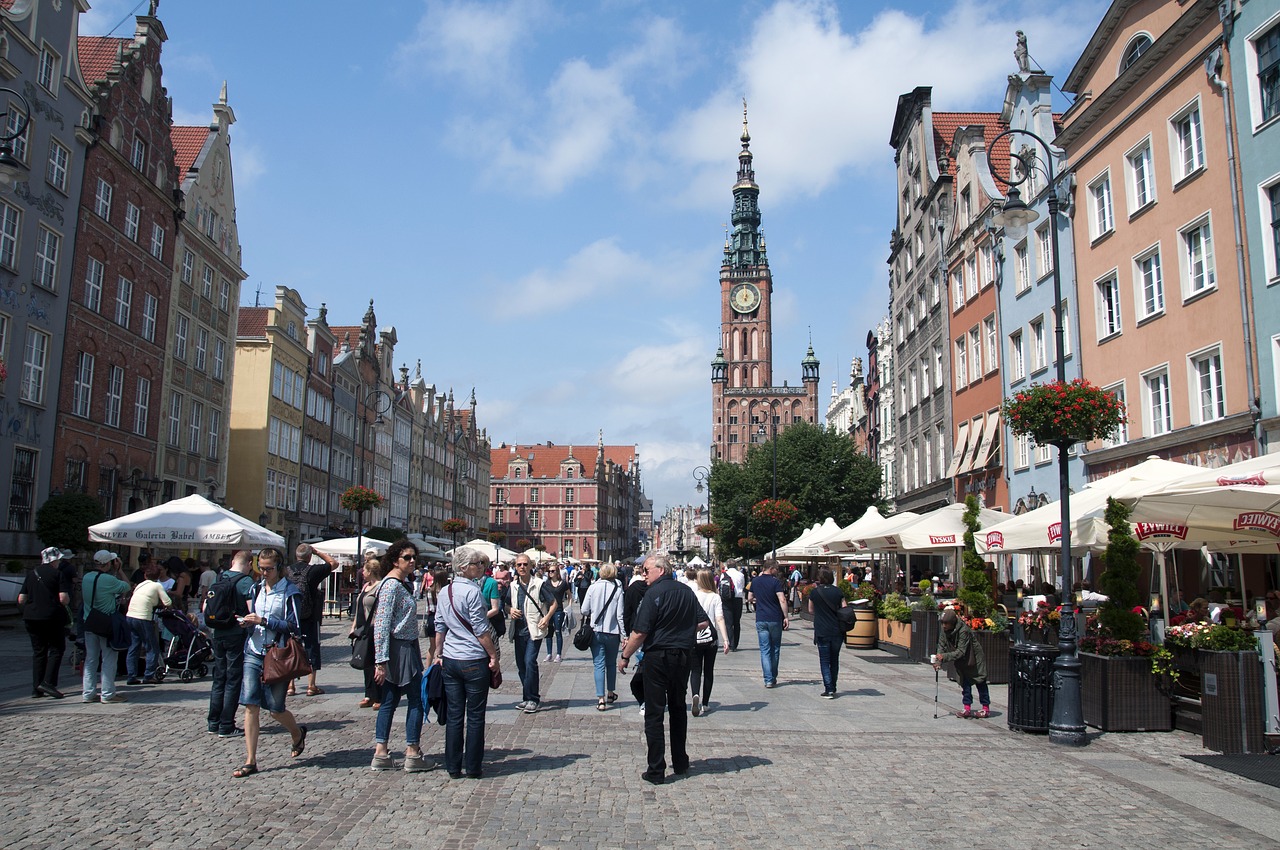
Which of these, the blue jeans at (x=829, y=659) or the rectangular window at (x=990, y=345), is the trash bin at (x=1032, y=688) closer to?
the blue jeans at (x=829, y=659)

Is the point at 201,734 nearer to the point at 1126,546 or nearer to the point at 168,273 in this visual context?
the point at 1126,546

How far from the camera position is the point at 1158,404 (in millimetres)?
22000

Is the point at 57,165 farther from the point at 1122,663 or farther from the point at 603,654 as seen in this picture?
the point at 1122,663

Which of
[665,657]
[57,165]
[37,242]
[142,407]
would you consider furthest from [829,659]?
[142,407]

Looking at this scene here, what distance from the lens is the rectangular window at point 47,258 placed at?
2683 cm

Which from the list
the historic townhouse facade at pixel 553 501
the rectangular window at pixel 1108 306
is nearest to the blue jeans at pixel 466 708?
the rectangular window at pixel 1108 306

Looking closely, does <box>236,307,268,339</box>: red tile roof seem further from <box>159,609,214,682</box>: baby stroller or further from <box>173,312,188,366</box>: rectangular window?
<box>159,609,214,682</box>: baby stroller

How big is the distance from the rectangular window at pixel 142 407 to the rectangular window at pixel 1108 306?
96.4 feet

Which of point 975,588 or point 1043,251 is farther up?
point 1043,251

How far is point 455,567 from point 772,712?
5.48 metres

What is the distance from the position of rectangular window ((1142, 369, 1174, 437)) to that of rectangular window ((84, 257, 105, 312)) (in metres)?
28.8

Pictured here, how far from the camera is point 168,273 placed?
1377 inches

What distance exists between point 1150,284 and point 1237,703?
603 inches

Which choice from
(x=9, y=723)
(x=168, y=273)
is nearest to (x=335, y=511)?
(x=168, y=273)
